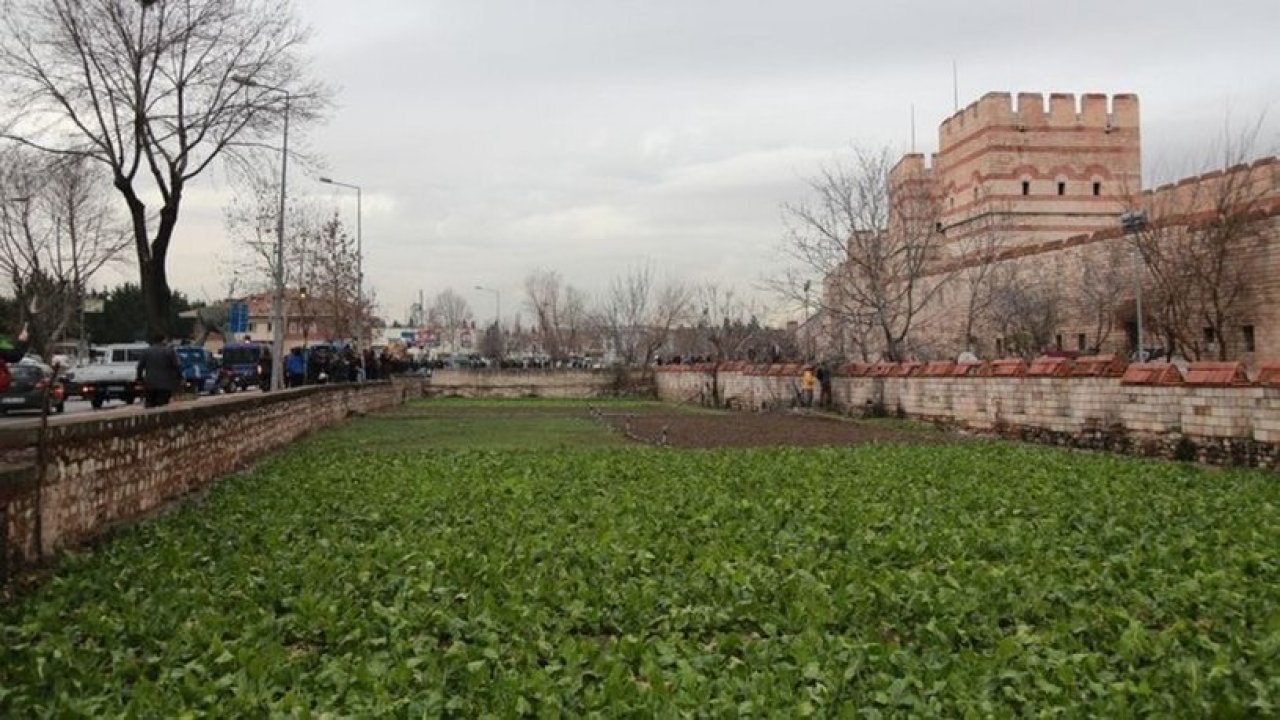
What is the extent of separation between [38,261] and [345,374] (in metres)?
20.0

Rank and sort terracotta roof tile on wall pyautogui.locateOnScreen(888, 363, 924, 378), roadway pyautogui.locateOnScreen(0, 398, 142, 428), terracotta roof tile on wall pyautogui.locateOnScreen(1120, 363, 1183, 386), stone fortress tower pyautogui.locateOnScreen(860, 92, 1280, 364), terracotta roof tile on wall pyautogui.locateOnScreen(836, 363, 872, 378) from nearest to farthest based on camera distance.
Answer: roadway pyautogui.locateOnScreen(0, 398, 142, 428), terracotta roof tile on wall pyautogui.locateOnScreen(1120, 363, 1183, 386), terracotta roof tile on wall pyautogui.locateOnScreen(888, 363, 924, 378), terracotta roof tile on wall pyautogui.locateOnScreen(836, 363, 872, 378), stone fortress tower pyautogui.locateOnScreen(860, 92, 1280, 364)

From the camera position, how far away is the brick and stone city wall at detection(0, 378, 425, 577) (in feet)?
25.8

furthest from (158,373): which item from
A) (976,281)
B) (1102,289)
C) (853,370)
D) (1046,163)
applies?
(1046,163)

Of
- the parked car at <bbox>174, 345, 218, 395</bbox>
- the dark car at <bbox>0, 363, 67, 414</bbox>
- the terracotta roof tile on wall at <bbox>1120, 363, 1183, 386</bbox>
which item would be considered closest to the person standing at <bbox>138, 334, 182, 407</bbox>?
the dark car at <bbox>0, 363, 67, 414</bbox>

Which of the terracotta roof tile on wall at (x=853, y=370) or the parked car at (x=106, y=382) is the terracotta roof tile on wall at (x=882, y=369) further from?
the parked car at (x=106, y=382)

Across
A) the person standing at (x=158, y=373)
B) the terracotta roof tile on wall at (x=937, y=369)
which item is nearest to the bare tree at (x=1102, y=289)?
the terracotta roof tile on wall at (x=937, y=369)

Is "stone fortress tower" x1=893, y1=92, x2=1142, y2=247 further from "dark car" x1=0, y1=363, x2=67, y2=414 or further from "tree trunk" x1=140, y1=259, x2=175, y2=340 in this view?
"dark car" x1=0, y1=363, x2=67, y2=414

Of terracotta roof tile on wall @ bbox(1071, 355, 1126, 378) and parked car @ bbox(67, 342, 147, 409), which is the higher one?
terracotta roof tile on wall @ bbox(1071, 355, 1126, 378)

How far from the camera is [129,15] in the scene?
923 inches

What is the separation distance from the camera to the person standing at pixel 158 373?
55.4ft

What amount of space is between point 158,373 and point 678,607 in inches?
518

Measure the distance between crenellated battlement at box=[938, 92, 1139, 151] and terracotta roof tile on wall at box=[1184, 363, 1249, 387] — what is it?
4068cm

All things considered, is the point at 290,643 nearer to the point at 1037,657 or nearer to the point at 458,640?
the point at 458,640

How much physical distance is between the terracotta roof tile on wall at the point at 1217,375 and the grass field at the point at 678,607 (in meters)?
3.88
